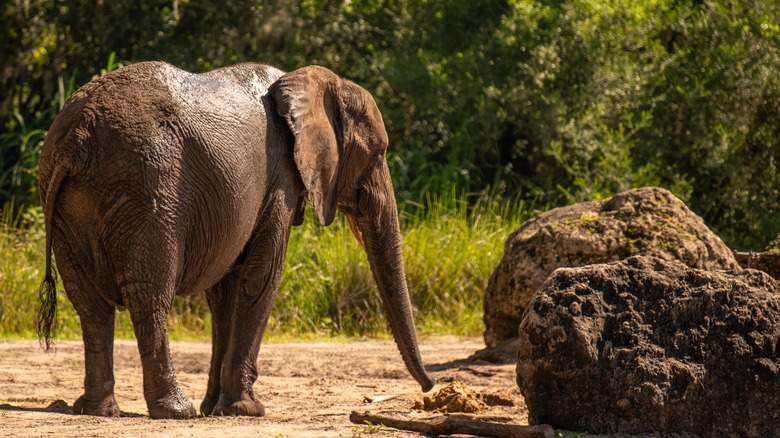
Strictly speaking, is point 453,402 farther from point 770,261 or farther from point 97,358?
point 770,261

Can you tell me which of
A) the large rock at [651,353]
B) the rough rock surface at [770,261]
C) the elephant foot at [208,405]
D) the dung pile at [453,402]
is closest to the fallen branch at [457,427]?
the large rock at [651,353]

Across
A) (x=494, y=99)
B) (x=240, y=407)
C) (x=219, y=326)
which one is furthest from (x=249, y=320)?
(x=494, y=99)

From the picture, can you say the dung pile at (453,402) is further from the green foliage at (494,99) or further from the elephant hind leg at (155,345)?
the green foliage at (494,99)

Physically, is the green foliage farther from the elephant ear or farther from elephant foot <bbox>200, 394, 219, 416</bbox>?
elephant foot <bbox>200, 394, 219, 416</bbox>

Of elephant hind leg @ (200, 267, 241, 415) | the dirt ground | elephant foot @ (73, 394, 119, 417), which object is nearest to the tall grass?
the dirt ground

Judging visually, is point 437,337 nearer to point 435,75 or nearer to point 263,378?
→ point 263,378

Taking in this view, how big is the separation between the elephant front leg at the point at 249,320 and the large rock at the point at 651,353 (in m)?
1.76

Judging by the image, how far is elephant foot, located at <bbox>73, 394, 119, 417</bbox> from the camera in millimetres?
6430

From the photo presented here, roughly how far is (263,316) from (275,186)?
80 centimetres

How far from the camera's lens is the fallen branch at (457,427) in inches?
219

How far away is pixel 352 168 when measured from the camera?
25.2 feet

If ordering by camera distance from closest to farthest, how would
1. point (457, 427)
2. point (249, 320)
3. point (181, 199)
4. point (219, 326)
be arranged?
point (457, 427), point (181, 199), point (249, 320), point (219, 326)

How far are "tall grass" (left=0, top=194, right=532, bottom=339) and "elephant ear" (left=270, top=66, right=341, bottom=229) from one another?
4884 mm

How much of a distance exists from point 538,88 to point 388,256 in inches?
310
